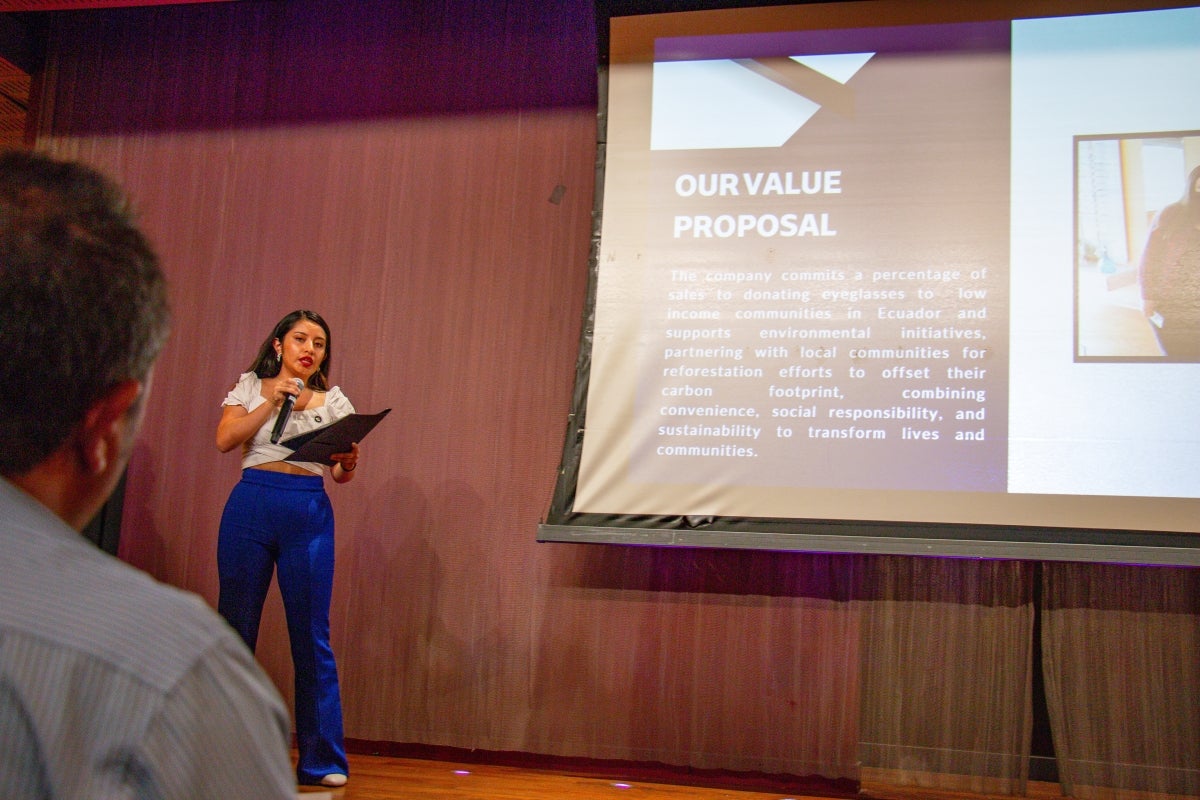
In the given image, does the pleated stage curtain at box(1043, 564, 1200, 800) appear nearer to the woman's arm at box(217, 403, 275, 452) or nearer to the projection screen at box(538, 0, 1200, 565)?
the projection screen at box(538, 0, 1200, 565)

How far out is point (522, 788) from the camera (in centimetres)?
293

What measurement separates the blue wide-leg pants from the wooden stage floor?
0.52 feet

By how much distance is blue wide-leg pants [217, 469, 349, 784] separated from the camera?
8.87 feet

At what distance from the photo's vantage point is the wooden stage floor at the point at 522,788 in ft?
9.07

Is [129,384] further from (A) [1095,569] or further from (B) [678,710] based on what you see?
(A) [1095,569]

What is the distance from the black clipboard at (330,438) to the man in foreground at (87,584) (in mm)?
1936

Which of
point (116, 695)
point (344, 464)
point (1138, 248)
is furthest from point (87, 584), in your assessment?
point (1138, 248)

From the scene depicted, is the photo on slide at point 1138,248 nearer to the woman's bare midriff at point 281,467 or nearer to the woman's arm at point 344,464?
the woman's arm at point 344,464

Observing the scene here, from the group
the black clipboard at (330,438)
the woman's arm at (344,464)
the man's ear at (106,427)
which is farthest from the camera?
the woman's arm at (344,464)

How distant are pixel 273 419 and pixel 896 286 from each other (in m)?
1.96

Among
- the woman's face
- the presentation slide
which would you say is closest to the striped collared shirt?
the woman's face

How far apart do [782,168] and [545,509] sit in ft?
4.68

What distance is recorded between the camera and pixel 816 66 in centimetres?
319

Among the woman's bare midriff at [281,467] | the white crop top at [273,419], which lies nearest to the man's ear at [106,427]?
the white crop top at [273,419]
